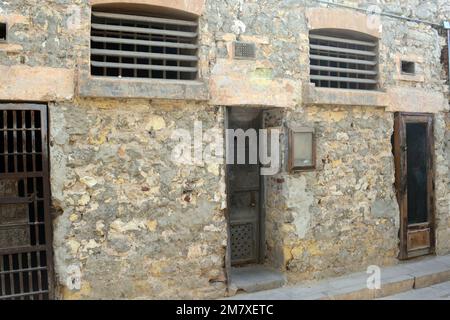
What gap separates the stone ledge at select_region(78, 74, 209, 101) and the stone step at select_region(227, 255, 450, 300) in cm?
242

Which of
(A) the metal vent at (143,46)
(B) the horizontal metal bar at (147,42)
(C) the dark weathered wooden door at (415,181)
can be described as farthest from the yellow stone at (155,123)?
(C) the dark weathered wooden door at (415,181)

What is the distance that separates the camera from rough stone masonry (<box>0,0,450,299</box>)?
3.98 metres

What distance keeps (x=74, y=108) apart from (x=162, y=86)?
36.5 inches

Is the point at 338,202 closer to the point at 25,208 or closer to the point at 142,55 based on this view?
the point at 142,55

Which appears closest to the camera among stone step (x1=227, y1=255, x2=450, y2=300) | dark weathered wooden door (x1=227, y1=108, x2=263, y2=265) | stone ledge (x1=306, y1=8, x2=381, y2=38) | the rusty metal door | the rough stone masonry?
the rusty metal door

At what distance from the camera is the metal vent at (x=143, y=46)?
13.9 feet

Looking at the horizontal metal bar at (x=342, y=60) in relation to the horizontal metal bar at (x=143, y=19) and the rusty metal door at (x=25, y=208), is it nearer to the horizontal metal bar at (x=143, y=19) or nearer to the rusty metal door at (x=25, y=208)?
the horizontal metal bar at (x=143, y=19)

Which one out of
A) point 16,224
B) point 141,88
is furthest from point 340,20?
point 16,224

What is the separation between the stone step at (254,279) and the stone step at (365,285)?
0.22ft

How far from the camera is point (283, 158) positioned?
5.09 metres

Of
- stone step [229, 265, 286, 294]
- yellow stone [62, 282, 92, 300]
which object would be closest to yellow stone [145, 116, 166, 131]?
yellow stone [62, 282, 92, 300]

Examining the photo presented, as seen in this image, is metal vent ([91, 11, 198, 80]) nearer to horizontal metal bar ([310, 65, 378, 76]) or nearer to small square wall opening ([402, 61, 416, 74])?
horizontal metal bar ([310, 65, 378, 76])

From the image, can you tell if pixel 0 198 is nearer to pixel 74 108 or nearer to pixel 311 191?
pixel 74 108

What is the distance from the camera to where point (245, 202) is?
218 inches
